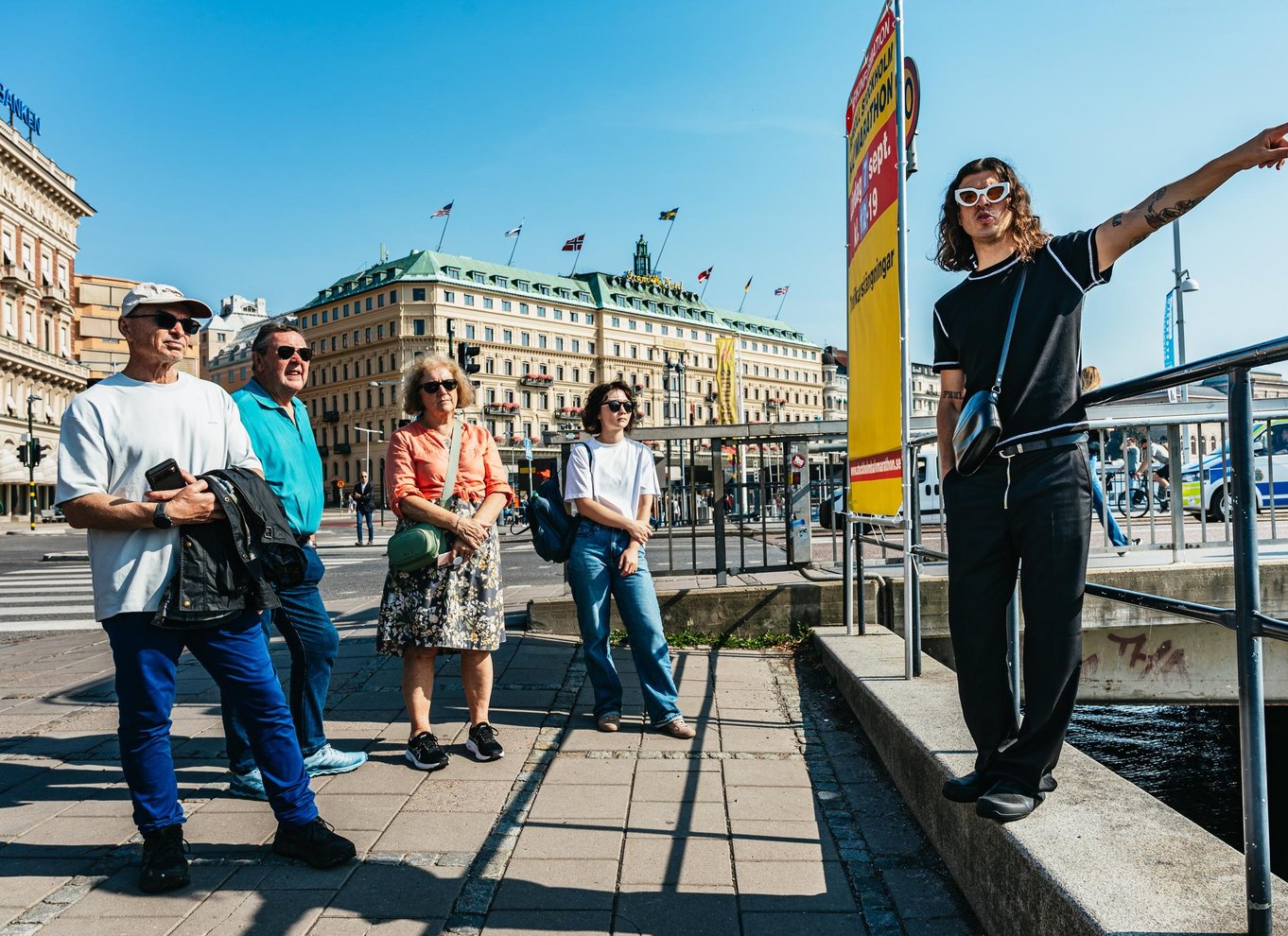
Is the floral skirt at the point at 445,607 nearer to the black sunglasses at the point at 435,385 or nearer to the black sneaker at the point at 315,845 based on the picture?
the black sunglasses at the point at 435,385

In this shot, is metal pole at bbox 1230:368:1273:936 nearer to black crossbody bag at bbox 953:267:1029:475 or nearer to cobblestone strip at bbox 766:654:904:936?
black crossbody bag at bbox 953:267:1029:475

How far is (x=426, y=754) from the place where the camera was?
13.5 ft

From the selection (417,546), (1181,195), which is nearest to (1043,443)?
(1181,195)

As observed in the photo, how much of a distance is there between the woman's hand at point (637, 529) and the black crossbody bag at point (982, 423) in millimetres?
2388

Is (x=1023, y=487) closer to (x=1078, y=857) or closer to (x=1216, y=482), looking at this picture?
(x=1078, y=857)

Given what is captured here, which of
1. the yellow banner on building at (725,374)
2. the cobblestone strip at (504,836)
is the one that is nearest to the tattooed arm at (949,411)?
the cobblestone strip at (504,836)

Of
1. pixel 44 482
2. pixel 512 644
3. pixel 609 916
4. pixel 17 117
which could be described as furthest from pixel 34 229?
pixel 609 916

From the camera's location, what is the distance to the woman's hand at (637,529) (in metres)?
4.88

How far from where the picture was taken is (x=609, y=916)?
2713 millimetres

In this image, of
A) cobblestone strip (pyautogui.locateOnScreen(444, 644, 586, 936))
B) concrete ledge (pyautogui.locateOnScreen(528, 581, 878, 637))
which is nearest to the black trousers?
cobblestone strip (pyautogui.locateOnScreen(444, 644, 586, 936))

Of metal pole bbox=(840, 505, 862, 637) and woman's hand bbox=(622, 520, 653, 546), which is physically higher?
woman's hand bbox=(622, 520, 653, 546)

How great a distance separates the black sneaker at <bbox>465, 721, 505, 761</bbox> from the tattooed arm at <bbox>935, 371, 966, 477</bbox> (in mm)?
2319

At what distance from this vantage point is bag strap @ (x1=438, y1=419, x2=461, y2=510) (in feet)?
14.2

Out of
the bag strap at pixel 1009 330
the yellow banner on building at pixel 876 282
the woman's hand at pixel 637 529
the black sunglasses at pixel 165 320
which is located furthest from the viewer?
the woman's hand at pixel 637 529
